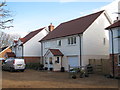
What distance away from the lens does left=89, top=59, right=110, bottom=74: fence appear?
2295 cm

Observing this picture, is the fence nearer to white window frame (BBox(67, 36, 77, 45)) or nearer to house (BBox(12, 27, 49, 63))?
white window frame (BBox(67, 36, 77, 45))

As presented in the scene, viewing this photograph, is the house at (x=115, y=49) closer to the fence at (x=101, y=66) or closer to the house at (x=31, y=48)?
the fence at (x=101, y=66)

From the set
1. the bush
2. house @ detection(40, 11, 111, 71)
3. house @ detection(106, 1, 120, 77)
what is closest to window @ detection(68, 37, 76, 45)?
house @ detection(40, 11, 111, 71)

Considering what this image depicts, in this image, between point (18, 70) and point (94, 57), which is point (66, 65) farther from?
point (18, 70)

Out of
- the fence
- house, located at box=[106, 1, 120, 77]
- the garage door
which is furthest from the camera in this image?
the garage door

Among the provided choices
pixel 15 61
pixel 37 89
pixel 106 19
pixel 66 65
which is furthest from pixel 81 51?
pixel 37 89

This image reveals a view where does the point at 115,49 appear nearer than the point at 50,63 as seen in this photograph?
Yes

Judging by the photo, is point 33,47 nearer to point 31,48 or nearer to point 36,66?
point 31,48

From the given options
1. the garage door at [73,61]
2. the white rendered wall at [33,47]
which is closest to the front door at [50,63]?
the garage door at [73,61]

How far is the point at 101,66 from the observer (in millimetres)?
23797

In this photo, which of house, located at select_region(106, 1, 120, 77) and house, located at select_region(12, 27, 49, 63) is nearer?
house, located at select_region(106, 1, 120, 77)

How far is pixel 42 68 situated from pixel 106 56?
11278 millimetres

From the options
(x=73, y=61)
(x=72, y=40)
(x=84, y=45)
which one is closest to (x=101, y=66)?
(x=84, y=45)

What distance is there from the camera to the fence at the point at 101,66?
23.0 meters
